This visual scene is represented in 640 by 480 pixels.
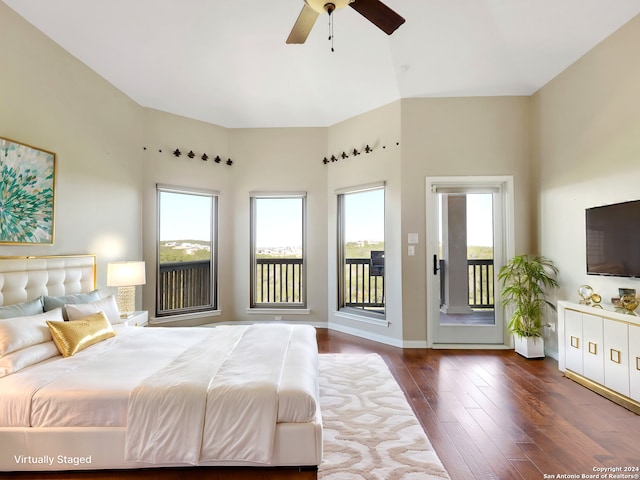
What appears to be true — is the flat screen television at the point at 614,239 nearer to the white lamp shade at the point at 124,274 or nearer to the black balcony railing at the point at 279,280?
the black balcony railing at the point at 279,280

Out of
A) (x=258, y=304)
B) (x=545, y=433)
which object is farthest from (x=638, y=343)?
(x=258, y=304)

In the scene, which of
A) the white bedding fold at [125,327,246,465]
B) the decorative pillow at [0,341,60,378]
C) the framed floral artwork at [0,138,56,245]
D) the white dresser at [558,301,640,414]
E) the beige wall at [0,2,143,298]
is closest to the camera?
the white bedding fold at [125,327,246,465]

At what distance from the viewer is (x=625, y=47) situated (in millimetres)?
2922

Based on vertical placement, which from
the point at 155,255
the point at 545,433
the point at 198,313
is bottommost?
the point at 545,433

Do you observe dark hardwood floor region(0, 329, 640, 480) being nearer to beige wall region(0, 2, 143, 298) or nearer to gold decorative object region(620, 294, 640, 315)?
gold decorative object region(620, 294, 640, 315)

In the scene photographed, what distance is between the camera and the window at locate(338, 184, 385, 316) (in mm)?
4695

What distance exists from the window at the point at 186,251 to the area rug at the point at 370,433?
8.13 ft

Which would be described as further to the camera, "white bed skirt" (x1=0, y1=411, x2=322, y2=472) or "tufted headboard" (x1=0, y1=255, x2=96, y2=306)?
"tufted headboard" (x1=0, y1=255, x2=96, y2=306)

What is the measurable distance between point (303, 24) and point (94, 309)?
2.85 meters

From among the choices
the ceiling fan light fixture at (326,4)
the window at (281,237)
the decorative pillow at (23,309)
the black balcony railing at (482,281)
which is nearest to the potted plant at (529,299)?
the black balcony railing at (482,281)

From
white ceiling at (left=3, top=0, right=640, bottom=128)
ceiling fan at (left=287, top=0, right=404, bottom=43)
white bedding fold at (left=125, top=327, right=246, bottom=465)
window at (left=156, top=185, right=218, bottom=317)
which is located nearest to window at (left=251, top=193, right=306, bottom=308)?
window at (left=156, top=185, right=218, bottom=317)

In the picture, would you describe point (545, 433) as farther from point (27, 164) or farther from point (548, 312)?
point (27, 164)

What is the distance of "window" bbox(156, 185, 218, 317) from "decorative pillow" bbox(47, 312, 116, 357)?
5.85ft

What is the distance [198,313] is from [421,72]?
14.1ft
